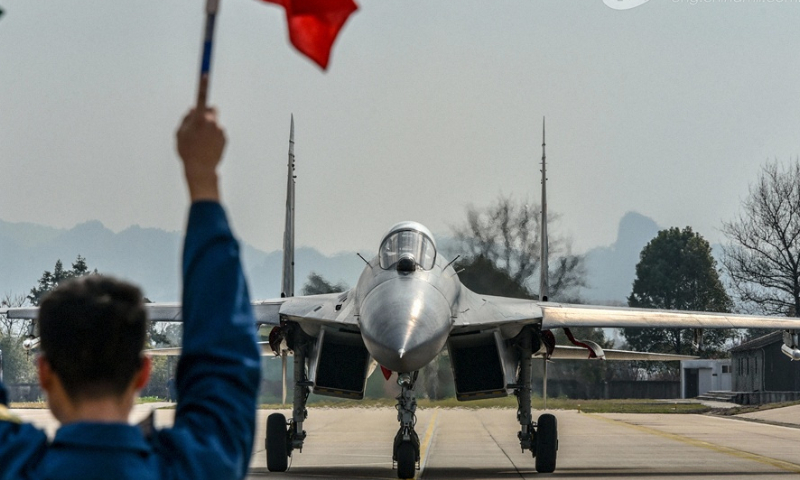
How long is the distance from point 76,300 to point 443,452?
1628 centimetres

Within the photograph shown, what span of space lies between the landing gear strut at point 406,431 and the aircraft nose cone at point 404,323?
696 millimetres

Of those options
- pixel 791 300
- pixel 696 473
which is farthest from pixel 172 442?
pixel 791 300

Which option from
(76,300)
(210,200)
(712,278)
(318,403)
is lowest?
(318,403)

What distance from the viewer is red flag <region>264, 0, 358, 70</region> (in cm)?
290

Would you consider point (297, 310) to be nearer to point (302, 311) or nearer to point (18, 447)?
point (302, 311)

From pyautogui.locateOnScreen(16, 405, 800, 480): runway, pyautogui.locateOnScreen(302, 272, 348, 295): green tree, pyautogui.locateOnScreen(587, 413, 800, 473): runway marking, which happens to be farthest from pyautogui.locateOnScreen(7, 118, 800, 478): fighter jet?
pyautogui.locateOnScreen(302, 272, 348, 295): green tree

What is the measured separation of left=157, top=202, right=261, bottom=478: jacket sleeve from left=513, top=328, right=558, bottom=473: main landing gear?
452 inches

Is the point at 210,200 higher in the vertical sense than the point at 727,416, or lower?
higher

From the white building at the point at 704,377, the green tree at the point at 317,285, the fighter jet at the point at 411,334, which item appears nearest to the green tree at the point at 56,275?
the green tree at the point at 317,285

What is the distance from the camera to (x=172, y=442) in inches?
71.2

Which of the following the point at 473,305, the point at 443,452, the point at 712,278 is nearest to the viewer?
the point at 473,305

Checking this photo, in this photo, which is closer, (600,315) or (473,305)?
(473,305)

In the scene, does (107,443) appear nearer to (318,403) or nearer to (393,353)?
(393,353)

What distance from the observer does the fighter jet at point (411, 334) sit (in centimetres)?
1117
